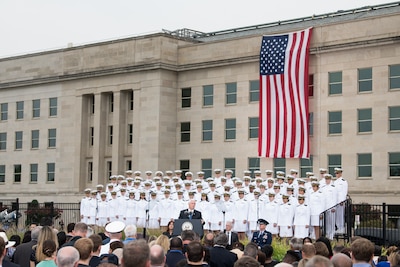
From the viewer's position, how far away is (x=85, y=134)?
192 ft

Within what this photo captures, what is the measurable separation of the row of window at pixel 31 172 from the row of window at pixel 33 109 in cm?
389

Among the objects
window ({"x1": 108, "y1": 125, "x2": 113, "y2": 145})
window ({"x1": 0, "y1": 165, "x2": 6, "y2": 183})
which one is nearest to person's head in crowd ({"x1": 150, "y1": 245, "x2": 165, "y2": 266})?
window ({"x1": 108, "y1": 125, "x2": 113, "y2": 145})

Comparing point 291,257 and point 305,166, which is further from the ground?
point 305,166

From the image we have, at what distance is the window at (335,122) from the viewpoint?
4625 centimetres

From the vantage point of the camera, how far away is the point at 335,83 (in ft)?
152

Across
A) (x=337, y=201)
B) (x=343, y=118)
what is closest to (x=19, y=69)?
(x=343, y=118)

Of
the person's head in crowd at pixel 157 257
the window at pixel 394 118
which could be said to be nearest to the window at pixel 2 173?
the window at pixel 394 118

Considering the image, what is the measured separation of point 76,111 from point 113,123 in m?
3.74

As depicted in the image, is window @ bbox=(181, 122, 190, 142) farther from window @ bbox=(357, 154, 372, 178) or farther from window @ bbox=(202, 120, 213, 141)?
window @ bbox=(357, 154, 372, 178)

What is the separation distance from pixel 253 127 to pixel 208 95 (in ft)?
14.6

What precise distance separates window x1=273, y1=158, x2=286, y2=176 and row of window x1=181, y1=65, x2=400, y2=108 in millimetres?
4302

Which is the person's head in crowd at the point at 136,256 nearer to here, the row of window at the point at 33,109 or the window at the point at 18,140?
the row of window at the point at 33,109

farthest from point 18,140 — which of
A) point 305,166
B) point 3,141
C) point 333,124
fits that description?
point 333,124

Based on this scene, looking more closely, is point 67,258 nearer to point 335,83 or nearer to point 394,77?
point 394,77
